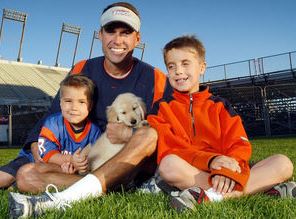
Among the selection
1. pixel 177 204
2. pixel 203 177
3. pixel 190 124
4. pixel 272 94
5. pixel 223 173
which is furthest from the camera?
pixel 272 94

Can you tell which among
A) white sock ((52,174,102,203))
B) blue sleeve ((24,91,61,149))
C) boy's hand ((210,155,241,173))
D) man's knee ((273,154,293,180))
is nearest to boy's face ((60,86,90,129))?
blue sleeve ((24,91,61,149))

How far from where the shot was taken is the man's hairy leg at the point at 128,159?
294 centimetres

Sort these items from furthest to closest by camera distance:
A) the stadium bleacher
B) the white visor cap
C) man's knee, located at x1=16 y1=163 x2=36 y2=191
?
the stadium bleacher
the white visor cap
man's knee, located at x1=16 y1=163 x2=36 y2=191

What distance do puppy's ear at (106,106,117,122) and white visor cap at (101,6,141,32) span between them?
782 mm

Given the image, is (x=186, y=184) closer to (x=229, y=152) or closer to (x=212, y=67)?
(x=229, y=152)

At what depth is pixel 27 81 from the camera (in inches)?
1395

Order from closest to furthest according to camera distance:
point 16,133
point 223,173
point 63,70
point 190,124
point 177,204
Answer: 1. point 177,204
2. point 223,173
3. point 190,124
4. point 16,133
5. point 63,70

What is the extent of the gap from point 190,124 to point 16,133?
25.8 meters

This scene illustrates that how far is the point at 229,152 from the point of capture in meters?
2.96

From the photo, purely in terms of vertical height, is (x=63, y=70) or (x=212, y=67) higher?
(x=63, y=70)

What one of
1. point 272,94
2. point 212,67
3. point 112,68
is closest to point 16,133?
point 212,67

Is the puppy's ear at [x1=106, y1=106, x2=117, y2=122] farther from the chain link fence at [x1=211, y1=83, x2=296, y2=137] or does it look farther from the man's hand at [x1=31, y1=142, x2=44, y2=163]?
the chain link fence at [x1=211, y1=83, x2=296, y2=137]

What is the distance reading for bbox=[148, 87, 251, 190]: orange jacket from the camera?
297cm

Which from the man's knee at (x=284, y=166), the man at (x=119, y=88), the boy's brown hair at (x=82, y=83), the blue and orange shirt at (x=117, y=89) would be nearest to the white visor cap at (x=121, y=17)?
the man at (x=119, y=88)
